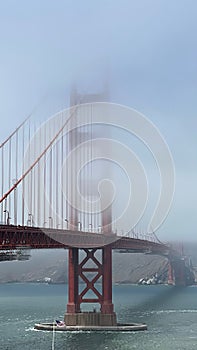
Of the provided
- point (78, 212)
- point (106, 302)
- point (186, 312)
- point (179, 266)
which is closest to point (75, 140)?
point (78, 212)

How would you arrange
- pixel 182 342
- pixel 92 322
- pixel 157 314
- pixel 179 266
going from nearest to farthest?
pixel 182 342
pixel 92 322
pixel 157 314
pixel 179 266

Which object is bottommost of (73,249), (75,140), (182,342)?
(182,342)

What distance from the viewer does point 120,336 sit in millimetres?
63688

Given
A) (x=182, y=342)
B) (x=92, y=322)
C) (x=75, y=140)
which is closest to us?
(x=182, y=342)

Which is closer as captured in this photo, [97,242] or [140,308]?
[97,242]

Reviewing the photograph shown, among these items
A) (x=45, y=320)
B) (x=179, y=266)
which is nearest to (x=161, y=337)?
(x=45, y=320)

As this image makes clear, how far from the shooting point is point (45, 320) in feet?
262

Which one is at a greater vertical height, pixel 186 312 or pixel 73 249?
pixel 73 249

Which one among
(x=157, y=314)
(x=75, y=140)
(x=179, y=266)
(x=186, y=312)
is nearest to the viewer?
(x=75, y=140)

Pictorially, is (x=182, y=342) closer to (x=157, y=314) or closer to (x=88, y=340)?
(x=88, y=340)

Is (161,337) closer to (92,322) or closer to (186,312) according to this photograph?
(92,322)

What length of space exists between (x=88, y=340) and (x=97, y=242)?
1251cm

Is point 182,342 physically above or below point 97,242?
below

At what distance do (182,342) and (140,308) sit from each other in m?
39.5
